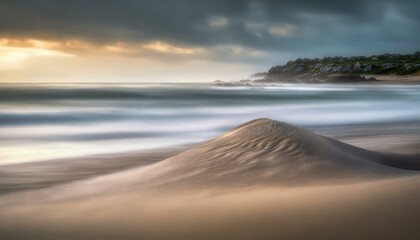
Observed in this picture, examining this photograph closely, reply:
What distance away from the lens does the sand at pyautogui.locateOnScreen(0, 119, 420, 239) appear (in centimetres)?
206

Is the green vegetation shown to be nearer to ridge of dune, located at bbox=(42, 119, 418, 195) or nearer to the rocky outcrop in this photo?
the rocky outcrop

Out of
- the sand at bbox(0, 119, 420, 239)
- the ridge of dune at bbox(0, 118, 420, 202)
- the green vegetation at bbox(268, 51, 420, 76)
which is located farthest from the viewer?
the green vegetation at bbox(268, 51, 420, 76)

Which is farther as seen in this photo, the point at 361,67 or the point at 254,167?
the point at 361,67

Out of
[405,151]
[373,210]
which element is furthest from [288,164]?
[405,151]

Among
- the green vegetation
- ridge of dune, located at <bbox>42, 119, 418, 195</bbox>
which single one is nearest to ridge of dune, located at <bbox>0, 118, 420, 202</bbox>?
ridge of dune, located at <bbox>42, 119, 418, 195</bbox>

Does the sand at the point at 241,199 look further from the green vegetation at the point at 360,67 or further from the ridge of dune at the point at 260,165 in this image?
the green vegetation at the point at 360,67

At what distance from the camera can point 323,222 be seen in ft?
6.74

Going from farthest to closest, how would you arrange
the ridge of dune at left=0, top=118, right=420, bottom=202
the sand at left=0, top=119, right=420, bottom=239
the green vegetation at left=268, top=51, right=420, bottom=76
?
the green vegetation at left=268, top=51, right=420, bottom=76 < the ridge of dune at left=0, top=118, right=420, bottom=202 < the sand at left=0, top=119, right=420, bottom=239

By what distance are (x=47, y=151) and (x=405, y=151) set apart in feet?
19.1

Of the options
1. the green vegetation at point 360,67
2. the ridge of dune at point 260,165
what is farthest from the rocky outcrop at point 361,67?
the ridge of dune at point 260,165

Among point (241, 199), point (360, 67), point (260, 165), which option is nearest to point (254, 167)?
point (260, 165)

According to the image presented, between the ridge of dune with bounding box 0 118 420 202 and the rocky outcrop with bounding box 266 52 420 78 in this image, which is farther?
the rocky outcrop with bounding box 266 52 420 78

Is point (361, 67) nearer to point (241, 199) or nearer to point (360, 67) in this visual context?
point (360, 67)

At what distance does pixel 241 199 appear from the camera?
258cm
